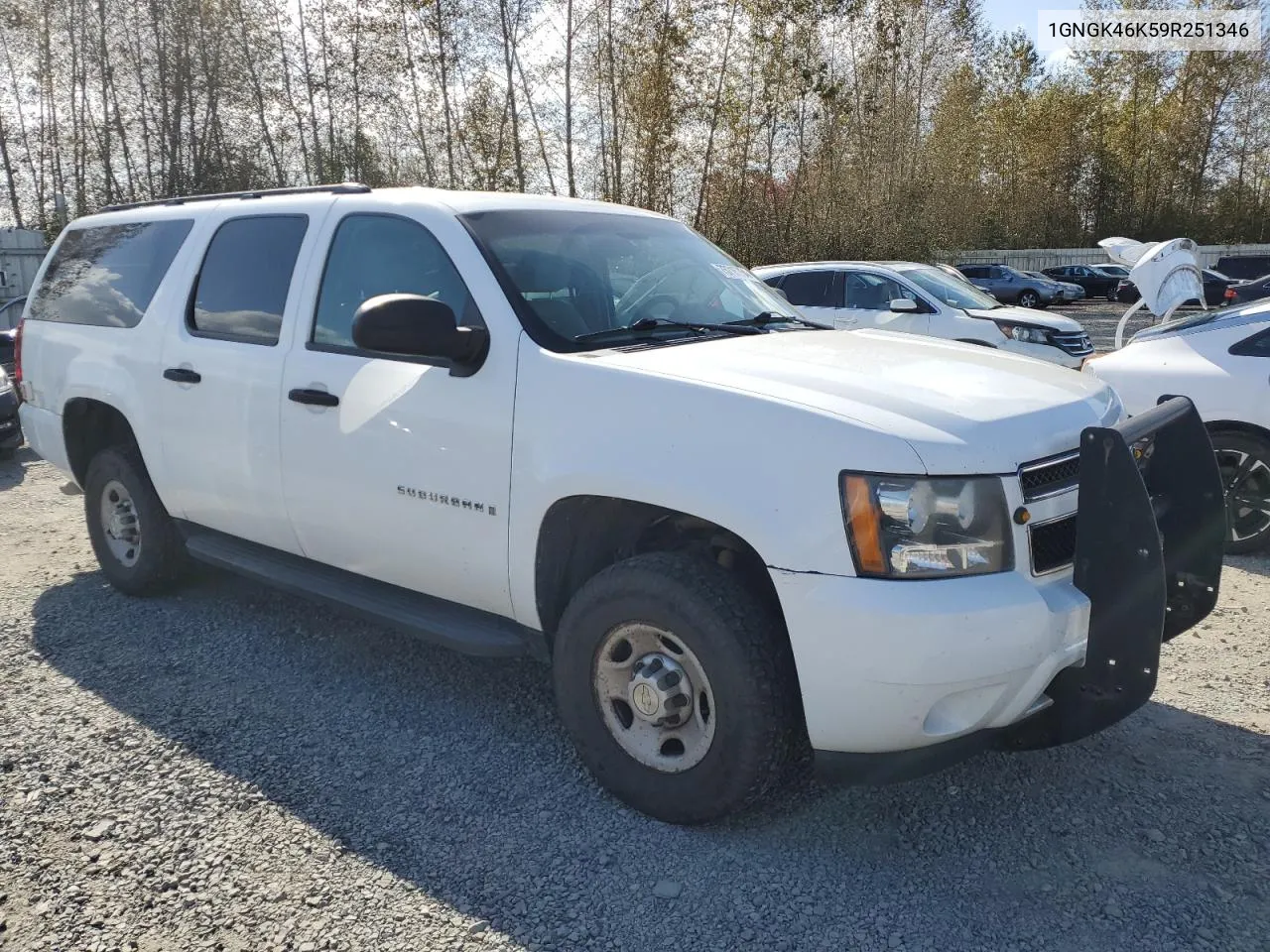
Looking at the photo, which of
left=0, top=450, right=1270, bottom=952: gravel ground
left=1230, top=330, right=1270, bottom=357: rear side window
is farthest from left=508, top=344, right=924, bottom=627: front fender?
left=1230, top=330, right=1270, bottom=357: rear side window

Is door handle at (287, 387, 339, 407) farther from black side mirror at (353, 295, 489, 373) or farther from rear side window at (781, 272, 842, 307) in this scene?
rear side window at (781, 272, 842, 307)

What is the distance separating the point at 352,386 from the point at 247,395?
2.18 ft

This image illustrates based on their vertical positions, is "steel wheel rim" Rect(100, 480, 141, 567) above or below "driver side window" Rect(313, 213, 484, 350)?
below

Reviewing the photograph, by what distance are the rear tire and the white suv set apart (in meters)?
0.35

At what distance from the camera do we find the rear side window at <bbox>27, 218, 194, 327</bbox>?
461cm

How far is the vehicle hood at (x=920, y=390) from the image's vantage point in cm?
254

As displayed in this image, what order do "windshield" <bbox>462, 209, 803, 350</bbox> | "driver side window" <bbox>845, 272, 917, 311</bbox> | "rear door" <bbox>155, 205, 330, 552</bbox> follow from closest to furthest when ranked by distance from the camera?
1. "windshield" <bbox>462, 209, 803, 350</bbox>
2. "rear door" <bbox>155, 205, 330, 552</bbox>
3. "driver side window" <bbox>845, 272, 917, 311</bbox>

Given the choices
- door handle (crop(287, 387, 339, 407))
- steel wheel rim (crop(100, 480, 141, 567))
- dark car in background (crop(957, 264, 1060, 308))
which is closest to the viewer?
door handle (crop(287, 387, 339, 407))

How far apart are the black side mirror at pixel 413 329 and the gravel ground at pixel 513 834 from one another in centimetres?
138

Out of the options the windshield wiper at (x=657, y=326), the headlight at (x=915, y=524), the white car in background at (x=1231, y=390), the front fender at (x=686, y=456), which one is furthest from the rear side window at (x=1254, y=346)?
the front fender at (x=686, y=456)

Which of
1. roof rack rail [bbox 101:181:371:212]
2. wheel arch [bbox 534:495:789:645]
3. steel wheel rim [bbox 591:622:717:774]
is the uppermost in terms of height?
roof rack rail [bbox 101:181:371:212]

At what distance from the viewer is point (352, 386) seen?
3.54m

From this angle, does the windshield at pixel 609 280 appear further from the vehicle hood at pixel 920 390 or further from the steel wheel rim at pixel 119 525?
the steel wheel rim at pixel 119 525

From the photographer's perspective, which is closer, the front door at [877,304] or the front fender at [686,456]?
the front fender at [686,456]
